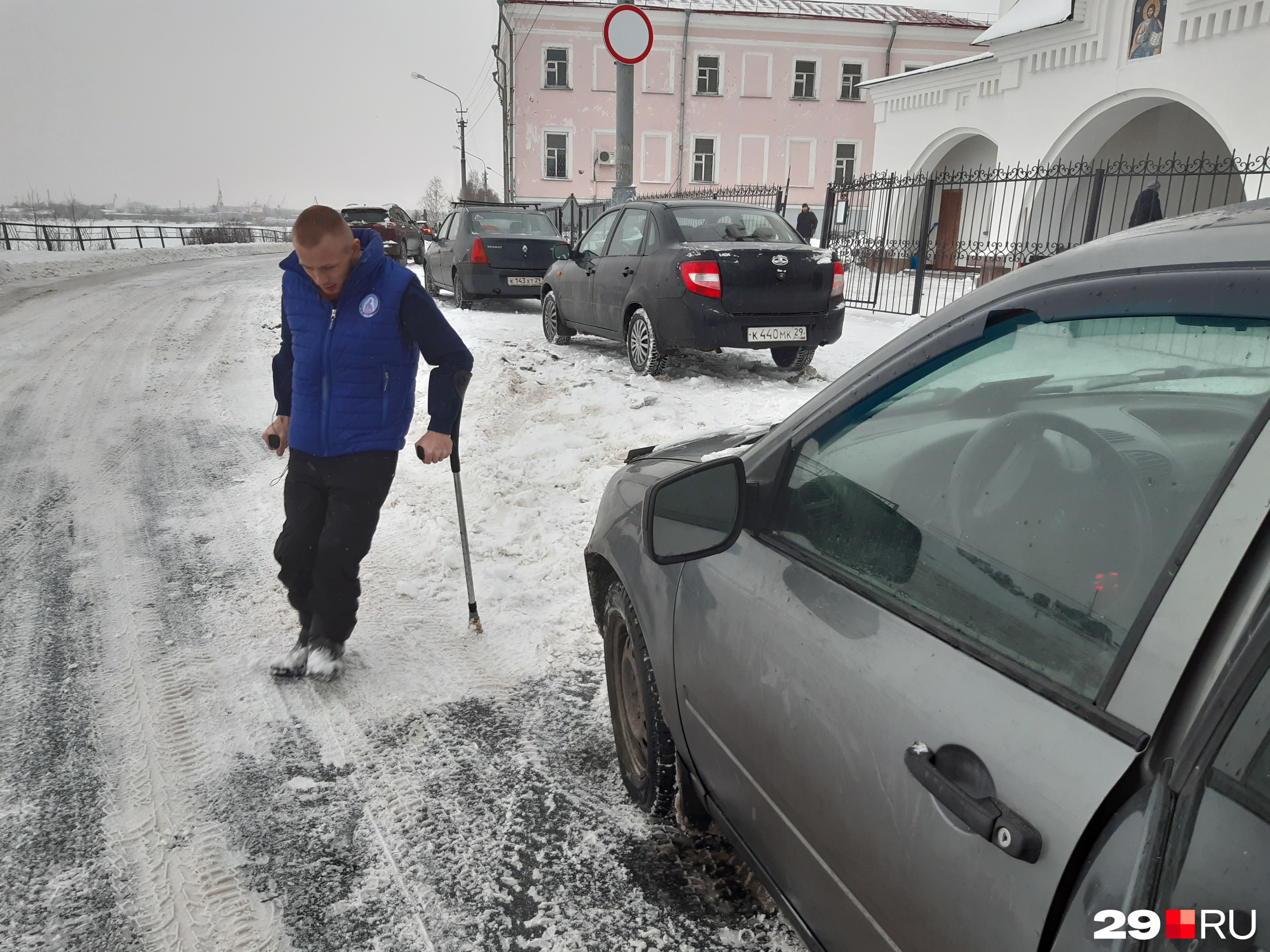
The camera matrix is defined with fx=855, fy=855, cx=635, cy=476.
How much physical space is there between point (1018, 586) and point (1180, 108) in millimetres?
23467

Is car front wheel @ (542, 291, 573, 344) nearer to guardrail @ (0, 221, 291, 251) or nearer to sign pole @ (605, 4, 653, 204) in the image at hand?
sign pole @ (605, 4, 653, 204)

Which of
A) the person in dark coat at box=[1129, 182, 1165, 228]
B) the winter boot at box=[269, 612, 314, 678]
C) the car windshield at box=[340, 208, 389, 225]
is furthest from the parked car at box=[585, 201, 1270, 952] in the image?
the car windshield at box=[340, 208, 389, 225]

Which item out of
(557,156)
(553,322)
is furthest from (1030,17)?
(557,156)

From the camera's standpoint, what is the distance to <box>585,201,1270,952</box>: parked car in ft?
3.00

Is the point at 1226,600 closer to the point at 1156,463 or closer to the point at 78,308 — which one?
the point at 1156,463

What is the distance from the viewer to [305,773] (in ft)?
9.23

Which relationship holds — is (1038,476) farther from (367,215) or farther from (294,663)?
(367,215)

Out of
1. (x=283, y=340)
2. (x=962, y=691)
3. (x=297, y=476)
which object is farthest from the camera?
(x=283, y=340)

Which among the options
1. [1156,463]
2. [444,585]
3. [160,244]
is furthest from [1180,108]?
[160,244]

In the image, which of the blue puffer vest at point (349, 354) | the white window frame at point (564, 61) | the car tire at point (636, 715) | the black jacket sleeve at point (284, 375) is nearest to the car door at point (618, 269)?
the black jacket sleeve at point (284, 375)

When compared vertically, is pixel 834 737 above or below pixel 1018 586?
below

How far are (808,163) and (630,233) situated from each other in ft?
113

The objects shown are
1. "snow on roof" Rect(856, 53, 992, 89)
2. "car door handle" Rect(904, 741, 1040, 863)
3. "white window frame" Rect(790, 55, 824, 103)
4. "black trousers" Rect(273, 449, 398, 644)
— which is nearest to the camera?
"car door handle" Rect(904, 741, 1040, 863)

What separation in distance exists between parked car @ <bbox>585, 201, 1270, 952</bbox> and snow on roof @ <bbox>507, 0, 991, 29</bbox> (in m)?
38.7
